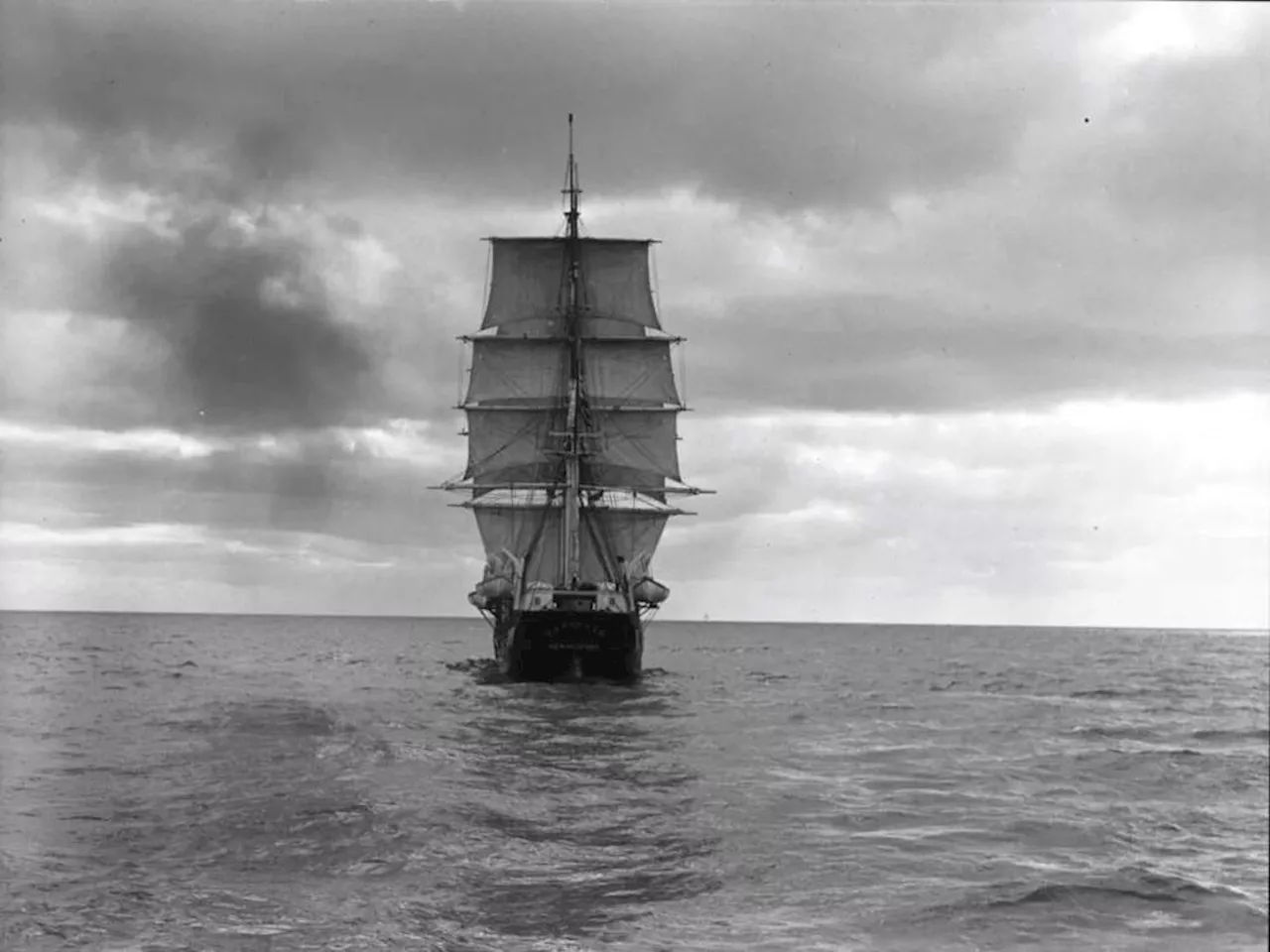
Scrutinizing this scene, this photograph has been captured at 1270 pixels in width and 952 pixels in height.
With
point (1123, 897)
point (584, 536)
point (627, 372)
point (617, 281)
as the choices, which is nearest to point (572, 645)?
point (584, 536)

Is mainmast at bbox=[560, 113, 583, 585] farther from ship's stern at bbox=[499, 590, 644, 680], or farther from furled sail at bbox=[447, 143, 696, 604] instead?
ship's stern at bbox=[499, 590, 644, 680]

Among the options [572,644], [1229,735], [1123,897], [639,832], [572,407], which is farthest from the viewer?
[572,407]

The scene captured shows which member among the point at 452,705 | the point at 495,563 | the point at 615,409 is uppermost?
the point at 615,409

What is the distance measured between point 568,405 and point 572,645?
2004 cm

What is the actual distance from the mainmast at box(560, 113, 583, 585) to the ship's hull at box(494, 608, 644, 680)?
8503mm

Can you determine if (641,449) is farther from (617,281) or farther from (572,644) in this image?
(572,644)

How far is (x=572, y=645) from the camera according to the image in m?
43.0

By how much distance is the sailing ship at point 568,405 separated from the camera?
2357 inches

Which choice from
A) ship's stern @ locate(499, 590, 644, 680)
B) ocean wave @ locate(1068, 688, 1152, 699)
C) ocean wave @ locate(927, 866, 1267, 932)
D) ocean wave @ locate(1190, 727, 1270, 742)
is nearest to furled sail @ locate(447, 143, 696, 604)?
ship's stern @ locate(499, 590, 644, 680)

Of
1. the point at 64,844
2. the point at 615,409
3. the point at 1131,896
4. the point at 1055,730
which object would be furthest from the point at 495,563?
the point at 1131,896

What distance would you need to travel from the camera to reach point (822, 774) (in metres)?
18.7

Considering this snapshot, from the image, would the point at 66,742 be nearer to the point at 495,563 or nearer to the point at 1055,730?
the point at 1055,730

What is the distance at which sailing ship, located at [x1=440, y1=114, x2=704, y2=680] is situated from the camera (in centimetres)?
5987

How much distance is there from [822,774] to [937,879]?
6.97 meters
